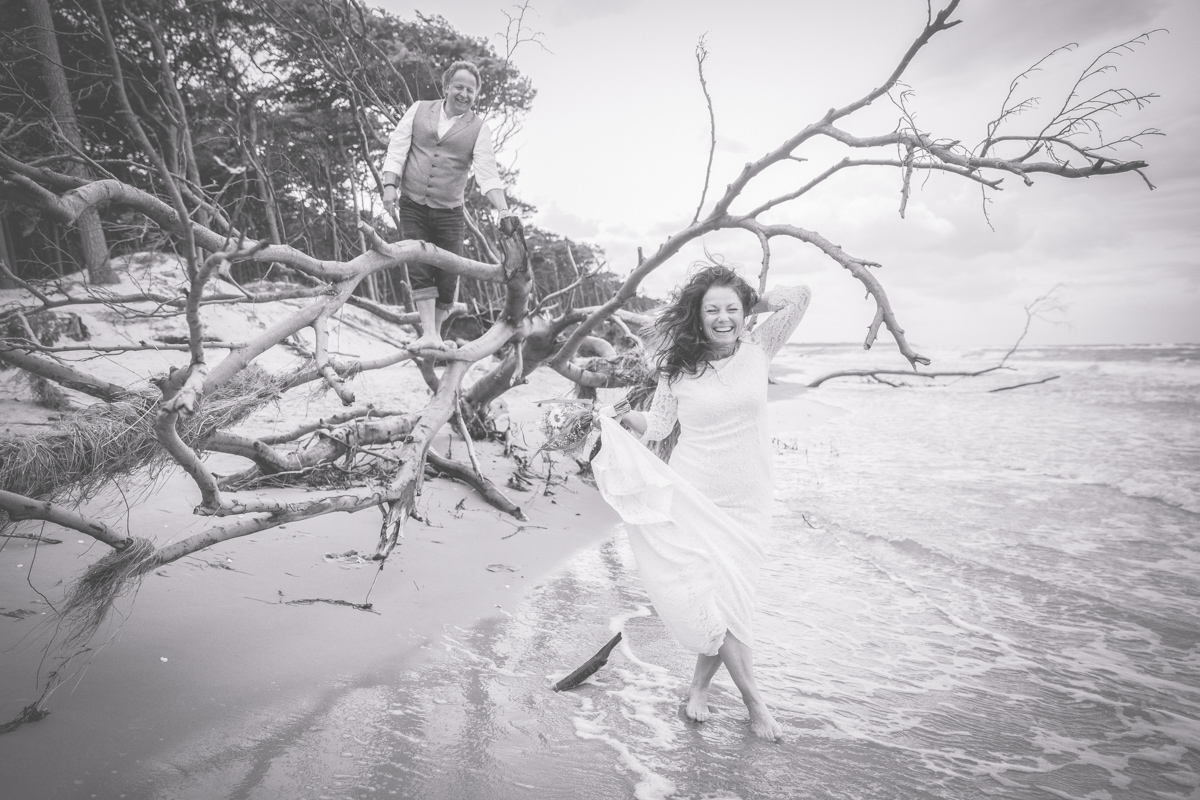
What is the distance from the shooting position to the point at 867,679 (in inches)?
123

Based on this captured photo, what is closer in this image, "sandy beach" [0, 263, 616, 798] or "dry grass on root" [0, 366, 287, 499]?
"sandy beach" [0, 263, 616, 798]

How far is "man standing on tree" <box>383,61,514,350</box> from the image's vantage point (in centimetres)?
441

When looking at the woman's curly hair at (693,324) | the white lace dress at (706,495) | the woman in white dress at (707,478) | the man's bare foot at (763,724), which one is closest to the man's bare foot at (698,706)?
the woman in white dress at (707,478)

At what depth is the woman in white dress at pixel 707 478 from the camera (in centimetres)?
248

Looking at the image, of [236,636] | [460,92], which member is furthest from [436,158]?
[236,636]

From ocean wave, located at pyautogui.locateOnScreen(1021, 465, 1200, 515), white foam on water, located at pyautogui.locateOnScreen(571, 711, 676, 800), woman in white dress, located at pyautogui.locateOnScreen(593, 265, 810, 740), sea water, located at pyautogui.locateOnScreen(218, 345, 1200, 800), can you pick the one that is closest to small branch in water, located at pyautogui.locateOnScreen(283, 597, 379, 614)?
sea water, located at pyautogui.locateOnScreen(218, 345, 1200, 800)

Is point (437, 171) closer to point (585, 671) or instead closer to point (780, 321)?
point (780, 321)

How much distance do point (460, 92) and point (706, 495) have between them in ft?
11.4

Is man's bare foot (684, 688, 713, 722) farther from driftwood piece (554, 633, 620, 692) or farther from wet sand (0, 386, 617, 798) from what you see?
wet sand (0, 386, 617, 798)

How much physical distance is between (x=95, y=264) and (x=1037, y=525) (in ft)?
44.0

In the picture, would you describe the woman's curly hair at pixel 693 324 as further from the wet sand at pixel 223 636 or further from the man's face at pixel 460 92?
the man's face at pixel 460 92

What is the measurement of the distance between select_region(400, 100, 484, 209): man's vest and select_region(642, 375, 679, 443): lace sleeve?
2.87 metres

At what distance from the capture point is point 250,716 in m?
2.18

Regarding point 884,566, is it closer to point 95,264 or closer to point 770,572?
point 770,572
